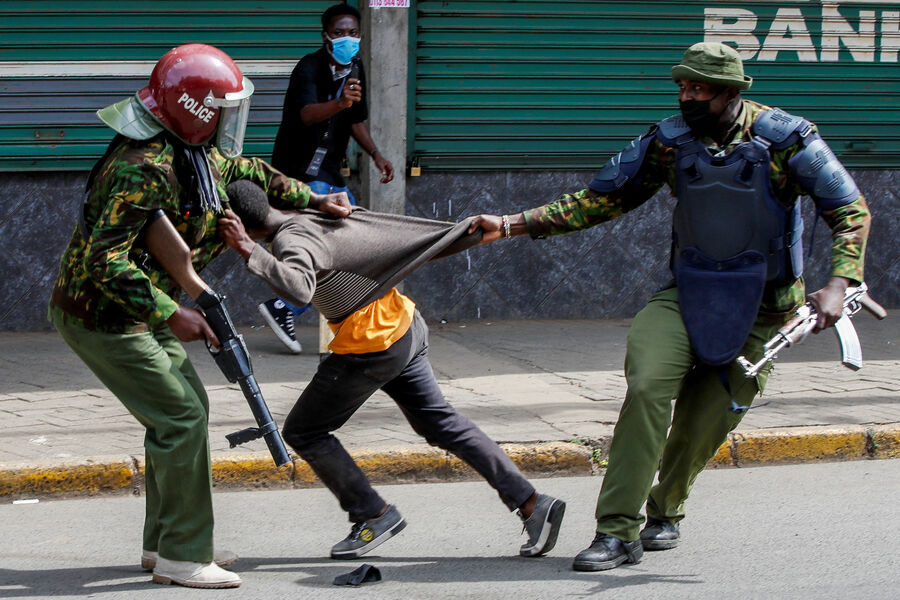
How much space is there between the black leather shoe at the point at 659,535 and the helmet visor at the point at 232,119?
2.09 metres

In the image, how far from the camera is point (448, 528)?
5.16 metres

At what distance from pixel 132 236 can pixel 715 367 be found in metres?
2.09

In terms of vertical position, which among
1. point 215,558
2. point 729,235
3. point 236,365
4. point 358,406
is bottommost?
point 215,558

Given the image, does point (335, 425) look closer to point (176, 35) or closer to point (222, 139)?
point (222, 139)

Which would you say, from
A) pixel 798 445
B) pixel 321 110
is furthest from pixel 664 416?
pixel 321 110

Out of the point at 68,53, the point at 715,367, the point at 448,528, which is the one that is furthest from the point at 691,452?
the point at 68,53

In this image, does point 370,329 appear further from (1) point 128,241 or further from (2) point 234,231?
(1) point 128,241

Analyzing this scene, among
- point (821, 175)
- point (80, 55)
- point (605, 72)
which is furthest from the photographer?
point (605, 72)

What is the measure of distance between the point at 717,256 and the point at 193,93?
1889 millimetres

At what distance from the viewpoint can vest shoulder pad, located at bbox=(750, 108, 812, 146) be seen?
443 centimetres

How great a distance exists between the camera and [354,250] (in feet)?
14.6

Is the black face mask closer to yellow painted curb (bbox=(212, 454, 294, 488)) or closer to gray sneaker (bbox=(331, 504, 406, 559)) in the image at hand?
gray sneaker (bbox=(331, 504, 406, 559))

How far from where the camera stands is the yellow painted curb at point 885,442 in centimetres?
642

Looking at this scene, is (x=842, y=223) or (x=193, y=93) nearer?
(x=193, y=93)
